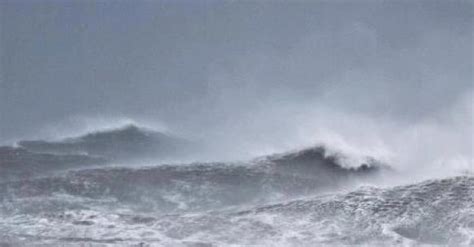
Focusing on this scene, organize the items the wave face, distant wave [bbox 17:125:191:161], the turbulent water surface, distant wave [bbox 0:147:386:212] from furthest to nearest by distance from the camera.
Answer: distant wave [bbox 17:125:191:161], distant wave [bbox 0:147:386:212], the turbulent water surface, the wave face

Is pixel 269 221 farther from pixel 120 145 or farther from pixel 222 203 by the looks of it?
pixel 120 145

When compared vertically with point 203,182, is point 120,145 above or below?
above

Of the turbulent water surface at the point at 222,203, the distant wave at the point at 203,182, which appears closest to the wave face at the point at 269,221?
the turbulent water surface at the point at 222,203

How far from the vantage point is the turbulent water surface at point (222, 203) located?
18812 mm

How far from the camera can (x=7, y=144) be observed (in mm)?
27141

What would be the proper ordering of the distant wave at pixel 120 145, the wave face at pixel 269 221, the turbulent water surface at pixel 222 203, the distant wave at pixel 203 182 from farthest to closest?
the distant wave at pixel 120 145
the distant wave at pixel 203 182
the turbulent water surface at pixel 222 203
the wave face at pixel 269 221

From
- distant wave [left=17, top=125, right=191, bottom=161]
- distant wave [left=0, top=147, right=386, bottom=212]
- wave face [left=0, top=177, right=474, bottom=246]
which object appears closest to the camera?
wave face [left=0, top=177, right=474, bottom=246]

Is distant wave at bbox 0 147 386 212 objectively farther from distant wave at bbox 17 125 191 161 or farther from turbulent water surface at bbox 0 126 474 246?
distant wave at bbox 17 125 191 161

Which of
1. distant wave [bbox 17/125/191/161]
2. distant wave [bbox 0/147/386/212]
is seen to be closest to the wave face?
distant wave [bbox 0/147/386/212]

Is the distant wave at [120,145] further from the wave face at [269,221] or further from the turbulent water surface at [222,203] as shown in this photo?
the wave face at [269,221]

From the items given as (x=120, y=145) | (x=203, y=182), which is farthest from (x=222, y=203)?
(x=120, y=145)

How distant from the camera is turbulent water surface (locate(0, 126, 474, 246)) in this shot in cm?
1881

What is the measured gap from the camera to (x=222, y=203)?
71.0 feet

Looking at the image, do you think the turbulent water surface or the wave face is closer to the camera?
the wave face
